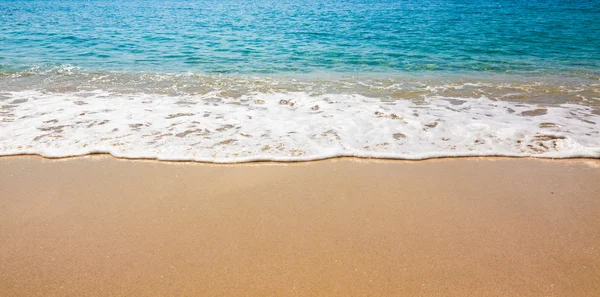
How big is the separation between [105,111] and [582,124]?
730cm

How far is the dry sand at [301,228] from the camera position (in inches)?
89.0

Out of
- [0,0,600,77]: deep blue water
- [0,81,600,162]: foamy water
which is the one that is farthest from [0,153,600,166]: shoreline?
[0,0,600,77]: deep blue water

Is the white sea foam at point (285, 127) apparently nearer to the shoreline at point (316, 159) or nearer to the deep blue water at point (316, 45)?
the shoreline at point (316, 159)

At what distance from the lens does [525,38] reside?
1418 centimetres

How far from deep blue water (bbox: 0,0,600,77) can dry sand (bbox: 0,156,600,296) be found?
20.7 feet

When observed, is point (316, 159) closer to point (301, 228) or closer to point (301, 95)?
point (301, 228)

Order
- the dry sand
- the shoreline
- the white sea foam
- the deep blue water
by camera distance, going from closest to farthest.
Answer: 1. the dry sand
2. the shoreline
3. the white sea foam
4. the deep blue water

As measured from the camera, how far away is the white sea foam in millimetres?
4129

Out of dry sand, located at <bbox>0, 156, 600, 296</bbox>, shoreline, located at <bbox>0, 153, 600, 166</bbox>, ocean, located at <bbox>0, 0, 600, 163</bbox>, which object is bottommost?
dry sand, located at <bbox>0, 156, 600, 296</bbox>

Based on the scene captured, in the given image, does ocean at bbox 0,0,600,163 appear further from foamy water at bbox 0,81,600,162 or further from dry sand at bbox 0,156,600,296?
dry sand at bbox 0,156,600,296

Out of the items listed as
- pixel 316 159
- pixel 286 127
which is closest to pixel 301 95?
pixel 286 127

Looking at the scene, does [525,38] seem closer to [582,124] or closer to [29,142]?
[582,124]

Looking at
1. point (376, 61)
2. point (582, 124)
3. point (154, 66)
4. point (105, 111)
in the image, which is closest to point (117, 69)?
point (154, 66)

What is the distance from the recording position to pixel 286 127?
4.93 metres
